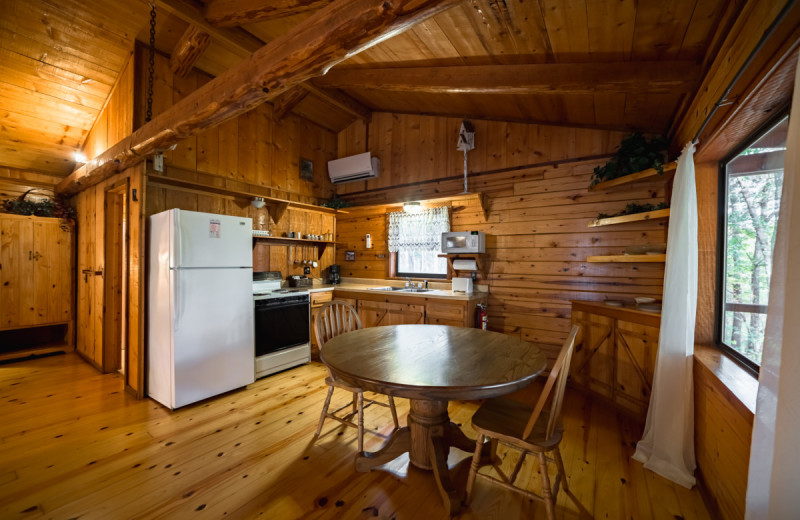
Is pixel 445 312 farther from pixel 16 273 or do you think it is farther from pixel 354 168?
pixel 16 273

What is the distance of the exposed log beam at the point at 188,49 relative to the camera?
299 centimetres

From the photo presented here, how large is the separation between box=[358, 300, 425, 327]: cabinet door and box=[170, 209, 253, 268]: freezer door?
1493mm

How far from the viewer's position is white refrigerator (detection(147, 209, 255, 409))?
2.59 m

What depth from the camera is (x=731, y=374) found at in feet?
5.09

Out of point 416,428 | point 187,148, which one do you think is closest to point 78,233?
point 187,148

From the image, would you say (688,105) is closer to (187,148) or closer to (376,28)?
(376,28)

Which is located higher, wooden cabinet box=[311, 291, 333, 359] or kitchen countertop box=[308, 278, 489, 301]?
kitchen countertop box=[308, 278, 489, 301]

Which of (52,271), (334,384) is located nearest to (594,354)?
(334,384)

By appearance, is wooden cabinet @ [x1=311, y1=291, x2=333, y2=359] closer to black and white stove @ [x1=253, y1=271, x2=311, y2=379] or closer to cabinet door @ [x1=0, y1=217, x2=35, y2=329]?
black and white stove @ [x1=253, y1=271, x2=311, y2=379]

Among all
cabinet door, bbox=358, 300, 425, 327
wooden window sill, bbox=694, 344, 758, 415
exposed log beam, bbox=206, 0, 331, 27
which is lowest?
cabinet door, bbox=358, 300, 425, 327

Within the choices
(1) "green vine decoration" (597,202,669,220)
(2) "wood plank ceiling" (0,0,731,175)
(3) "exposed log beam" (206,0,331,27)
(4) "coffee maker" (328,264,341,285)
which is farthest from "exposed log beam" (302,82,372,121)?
(1) "green vine decoration" (597,202,669,220)

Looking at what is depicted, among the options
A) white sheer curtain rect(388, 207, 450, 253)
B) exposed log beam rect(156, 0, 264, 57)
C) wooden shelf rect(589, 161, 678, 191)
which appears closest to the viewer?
wooden shelf rect(589, 161, 678, 191)

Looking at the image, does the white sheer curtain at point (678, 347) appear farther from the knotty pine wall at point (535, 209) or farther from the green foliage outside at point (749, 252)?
the knotty pine wall at point (535, 209)

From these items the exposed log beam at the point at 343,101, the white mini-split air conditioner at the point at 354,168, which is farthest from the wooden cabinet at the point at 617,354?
the exposed log beam at the point at 343,101
